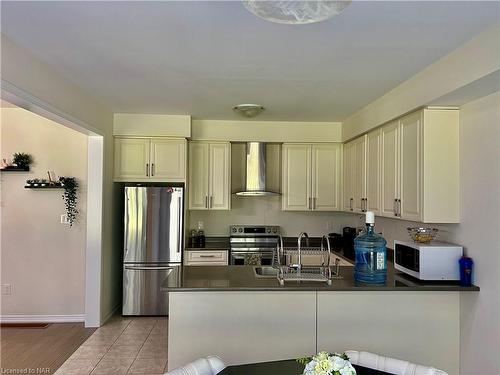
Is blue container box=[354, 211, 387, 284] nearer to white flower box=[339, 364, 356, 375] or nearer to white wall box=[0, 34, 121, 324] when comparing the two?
white flower box=[339, 364, 356, 375]

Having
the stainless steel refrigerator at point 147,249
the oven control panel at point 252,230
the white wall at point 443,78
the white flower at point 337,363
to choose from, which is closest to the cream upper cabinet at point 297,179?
the oven control panel at point 252,230

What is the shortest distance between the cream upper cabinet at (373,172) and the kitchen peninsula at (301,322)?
117 centimetres

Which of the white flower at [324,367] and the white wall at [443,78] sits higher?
the white wall at [443,78]

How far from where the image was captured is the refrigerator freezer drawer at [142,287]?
4352 mm

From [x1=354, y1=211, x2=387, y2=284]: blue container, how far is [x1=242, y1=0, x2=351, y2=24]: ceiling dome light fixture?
1574mm

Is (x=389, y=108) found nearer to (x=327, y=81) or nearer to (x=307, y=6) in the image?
(x=327, y=81)

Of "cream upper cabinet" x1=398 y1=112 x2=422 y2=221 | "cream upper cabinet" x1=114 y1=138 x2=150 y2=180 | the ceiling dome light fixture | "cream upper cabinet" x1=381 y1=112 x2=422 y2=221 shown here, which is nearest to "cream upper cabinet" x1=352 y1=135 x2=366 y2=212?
"cream upper cabinet" x1=381 y1=112 x2=422 y2=221

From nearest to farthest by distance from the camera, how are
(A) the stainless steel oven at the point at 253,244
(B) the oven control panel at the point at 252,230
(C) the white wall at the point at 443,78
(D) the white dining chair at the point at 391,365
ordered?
(D) the white dining chair at the point at 391,365 → (C) the white wall at the point at 443,78 → (A) the stainless steel oven at the point at 253,244 → (B) the oven control panel at the point at 252,230

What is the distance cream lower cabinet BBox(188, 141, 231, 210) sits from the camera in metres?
4.73

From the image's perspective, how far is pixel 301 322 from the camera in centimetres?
259

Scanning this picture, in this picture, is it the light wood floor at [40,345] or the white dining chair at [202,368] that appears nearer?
the white dining chair at [202,368]

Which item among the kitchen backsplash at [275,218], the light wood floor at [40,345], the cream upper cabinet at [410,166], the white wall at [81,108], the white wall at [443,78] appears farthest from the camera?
the kitchen backsplash at [275,218]

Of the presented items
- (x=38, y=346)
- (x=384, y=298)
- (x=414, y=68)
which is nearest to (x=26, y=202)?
(x=38, y=346)

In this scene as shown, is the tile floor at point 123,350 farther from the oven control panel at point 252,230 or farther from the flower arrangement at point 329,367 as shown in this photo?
the flower arrangement at point 329,367
